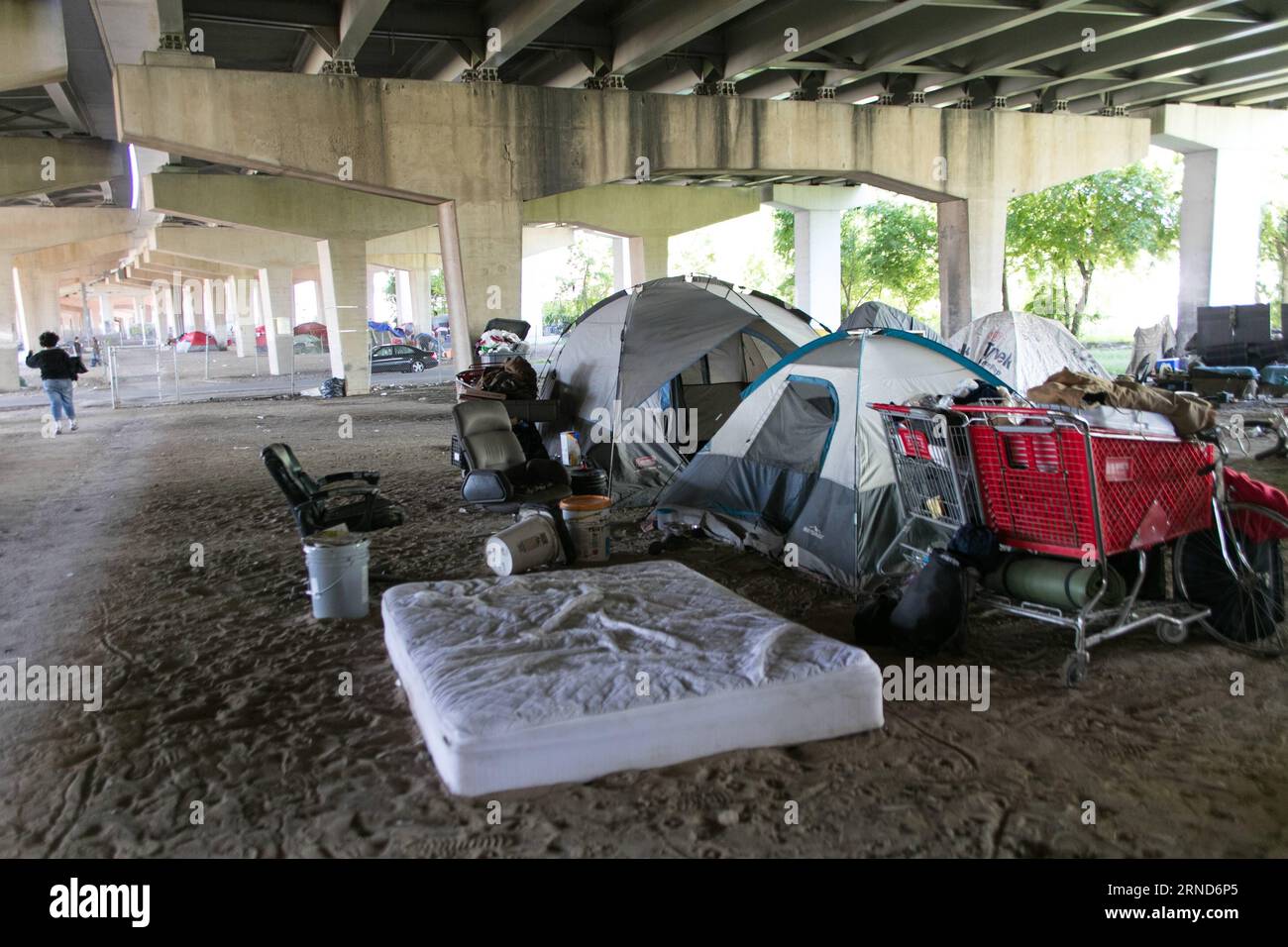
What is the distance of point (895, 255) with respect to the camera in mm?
36938

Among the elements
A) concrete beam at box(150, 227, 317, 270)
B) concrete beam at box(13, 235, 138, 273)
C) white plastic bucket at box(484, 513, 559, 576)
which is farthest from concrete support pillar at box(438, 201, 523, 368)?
concrete beam at box(13, 235, 138, 273)

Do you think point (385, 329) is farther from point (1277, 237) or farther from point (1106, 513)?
point (1106, 513)

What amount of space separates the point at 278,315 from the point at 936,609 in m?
30.2

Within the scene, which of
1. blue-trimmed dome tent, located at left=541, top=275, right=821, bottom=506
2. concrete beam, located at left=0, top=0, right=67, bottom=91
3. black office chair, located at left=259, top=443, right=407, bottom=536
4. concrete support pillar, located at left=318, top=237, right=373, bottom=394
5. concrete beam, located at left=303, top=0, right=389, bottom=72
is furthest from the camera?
concrete support pillar, located at left=318, top=237, right=373, bottom=394

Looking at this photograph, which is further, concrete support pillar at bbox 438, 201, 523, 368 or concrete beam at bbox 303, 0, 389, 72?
concrete support pillar at bbox 438, 201, 523, 368

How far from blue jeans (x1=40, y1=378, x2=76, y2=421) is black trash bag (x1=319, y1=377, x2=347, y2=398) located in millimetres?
6294

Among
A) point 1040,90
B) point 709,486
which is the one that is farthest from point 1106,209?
point 709,486

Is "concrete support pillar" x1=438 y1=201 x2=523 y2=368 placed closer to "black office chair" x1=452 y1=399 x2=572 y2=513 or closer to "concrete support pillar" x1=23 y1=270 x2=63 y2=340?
"black office chair" x1=452 y1=399 x2=572 y2=513

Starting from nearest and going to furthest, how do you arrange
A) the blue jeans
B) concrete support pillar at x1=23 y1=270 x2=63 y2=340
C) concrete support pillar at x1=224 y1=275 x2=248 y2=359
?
the blue jeans, concrete support pillar at x1=23 y1=270 x2=63 y2=340, concrete support pillar at x1=224 y1=275 x2=248 y2=359

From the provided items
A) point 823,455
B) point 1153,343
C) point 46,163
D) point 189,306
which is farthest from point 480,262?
point 189,306

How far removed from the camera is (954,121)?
17.8m

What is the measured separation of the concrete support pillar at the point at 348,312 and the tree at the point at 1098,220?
64.5 ft

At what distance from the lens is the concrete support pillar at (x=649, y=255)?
96.0 feet

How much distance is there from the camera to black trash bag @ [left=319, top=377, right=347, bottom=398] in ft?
74.5
